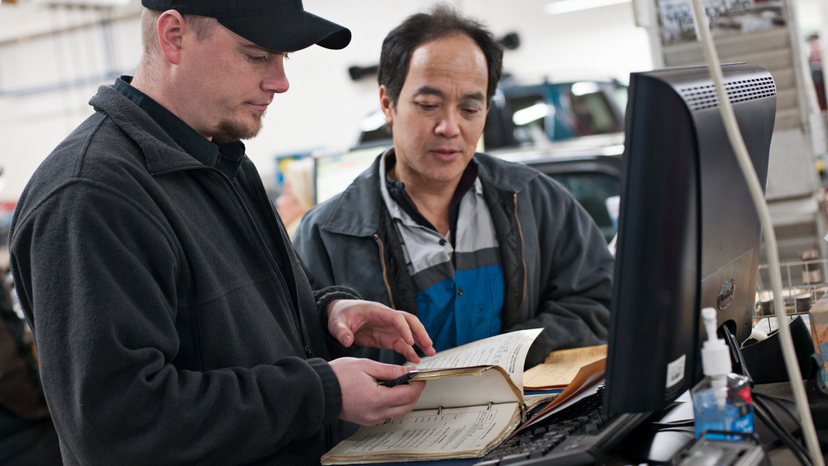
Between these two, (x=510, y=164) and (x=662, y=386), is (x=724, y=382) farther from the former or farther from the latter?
(x=510, y=164)

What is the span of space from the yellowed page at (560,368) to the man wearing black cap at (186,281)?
0.74 feet

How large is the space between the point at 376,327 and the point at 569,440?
0.57 metres

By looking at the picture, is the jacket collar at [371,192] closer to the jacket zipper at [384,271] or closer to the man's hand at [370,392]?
the jacket zipper at [384,271]

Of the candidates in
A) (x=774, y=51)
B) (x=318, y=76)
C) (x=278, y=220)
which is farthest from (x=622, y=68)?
(x=278, y=220)

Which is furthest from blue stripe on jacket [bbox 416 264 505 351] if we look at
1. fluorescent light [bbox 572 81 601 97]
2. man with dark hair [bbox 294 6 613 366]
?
fluorescent light [bbox 572 81 601 97]

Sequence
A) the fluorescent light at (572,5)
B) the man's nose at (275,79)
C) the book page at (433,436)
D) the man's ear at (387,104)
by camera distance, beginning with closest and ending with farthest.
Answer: the book page at (433,436)
the man's nose at (275,79)
the man's ear at (387,104)
the fluorescent light at (572,5)

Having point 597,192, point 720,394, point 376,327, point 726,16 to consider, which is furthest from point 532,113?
point 720,394

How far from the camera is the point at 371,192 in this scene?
1.76m

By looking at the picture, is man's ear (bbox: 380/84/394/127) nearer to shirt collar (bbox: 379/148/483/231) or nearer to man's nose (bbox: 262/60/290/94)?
shirt collar (bbox: 379/148/483/231)

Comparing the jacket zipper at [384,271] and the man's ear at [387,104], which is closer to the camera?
the jacket zipper at [384,271]

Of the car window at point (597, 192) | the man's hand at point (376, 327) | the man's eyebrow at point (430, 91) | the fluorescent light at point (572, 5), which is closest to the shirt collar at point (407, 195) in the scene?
the man's eyebrow at point (430, 91)

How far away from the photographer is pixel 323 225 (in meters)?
1.70

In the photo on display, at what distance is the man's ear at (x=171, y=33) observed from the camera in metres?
1.04

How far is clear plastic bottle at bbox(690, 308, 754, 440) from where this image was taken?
0.70 meters
